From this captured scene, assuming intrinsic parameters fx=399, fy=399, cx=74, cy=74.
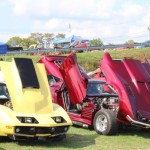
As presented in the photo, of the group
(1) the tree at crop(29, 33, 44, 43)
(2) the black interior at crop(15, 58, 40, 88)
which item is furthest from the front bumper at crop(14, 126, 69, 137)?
(1) the tree at crop(29, 33, 44, 43)

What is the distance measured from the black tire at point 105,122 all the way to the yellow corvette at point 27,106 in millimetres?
1437

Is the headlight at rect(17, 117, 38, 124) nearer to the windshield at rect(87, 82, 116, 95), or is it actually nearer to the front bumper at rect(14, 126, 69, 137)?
the front bumper at rect(14, 126, 69, 137)

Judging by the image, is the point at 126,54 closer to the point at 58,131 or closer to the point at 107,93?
the point at 107,93

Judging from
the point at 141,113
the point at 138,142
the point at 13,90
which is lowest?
the point at 138,142

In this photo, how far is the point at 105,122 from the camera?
9.84 meters

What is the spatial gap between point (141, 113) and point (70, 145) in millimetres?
2013

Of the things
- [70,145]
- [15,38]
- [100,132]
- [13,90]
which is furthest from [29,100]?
[15,38]

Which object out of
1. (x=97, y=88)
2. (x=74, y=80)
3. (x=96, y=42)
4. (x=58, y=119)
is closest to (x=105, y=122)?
(x=74, y=80)

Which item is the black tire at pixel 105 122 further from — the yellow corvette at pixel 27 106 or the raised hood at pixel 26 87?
the raised hood at pixel 26 87

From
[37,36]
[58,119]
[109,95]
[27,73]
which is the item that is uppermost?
[37,36]

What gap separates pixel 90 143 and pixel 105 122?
1.12 m

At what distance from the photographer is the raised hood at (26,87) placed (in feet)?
27.6

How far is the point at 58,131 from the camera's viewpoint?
8.33 m

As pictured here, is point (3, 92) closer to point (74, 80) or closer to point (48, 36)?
point (74, 80)
